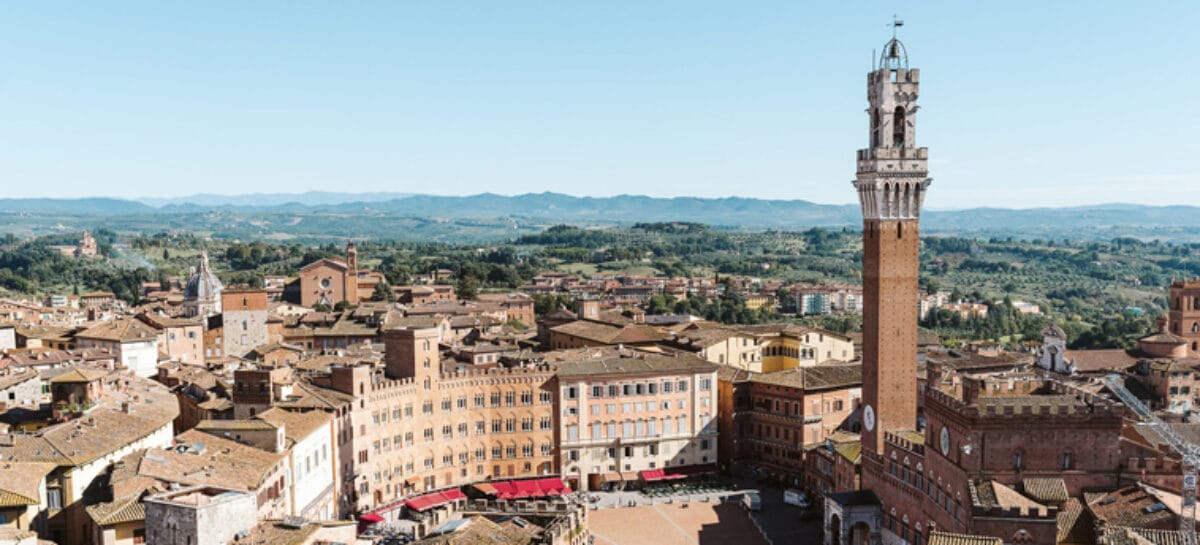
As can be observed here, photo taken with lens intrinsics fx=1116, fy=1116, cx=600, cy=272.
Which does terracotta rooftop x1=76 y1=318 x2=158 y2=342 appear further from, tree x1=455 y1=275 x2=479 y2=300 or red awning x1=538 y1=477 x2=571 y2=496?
tree x1=455 y1=275 x2=479 y2=300

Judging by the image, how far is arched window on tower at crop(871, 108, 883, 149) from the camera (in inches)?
2512

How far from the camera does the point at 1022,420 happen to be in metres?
51.1

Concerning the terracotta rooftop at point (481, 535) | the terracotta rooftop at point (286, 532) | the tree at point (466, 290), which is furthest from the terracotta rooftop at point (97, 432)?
the tree at point (466, 290)

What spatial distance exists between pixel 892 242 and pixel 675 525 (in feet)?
70.6

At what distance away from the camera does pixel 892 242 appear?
209 ft

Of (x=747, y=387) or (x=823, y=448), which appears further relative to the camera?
(x=747, y=387)

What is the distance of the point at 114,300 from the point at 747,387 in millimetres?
123236

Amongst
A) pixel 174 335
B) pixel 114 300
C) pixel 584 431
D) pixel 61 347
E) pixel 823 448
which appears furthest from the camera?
pixel 114 300

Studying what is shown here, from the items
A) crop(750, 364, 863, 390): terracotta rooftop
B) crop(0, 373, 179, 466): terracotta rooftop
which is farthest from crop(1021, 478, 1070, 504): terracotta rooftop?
crop(0, 373, 179, 466): terracotta rooftop

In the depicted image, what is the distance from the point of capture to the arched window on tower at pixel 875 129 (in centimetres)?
6381

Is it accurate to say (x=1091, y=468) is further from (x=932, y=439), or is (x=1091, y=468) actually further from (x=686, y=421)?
(x=686, y=421)

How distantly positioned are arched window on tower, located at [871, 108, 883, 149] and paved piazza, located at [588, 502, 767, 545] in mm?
23879

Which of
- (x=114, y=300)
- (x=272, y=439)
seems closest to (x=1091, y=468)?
(x=272, y=439)

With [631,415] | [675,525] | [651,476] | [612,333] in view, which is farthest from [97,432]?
[612,333]
